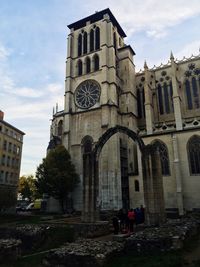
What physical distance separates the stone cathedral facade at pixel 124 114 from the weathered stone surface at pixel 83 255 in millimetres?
19773

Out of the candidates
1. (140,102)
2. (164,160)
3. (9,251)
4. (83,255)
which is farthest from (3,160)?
(83,255)

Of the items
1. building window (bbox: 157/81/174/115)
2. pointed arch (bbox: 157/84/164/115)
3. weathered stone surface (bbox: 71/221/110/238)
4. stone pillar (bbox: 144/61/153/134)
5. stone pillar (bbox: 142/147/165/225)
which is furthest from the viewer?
pointed arch (bbox: 157/84/164/115)

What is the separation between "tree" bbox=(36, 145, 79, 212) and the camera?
101ft

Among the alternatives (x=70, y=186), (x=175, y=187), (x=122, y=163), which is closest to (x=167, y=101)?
(x=122, y=163)

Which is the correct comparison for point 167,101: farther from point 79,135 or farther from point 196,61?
point 79,135

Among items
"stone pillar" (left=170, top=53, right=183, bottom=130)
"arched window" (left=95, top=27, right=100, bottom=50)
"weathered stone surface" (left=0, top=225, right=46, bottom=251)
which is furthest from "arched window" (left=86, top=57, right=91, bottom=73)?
"weathered stone surface" (left=0, top=225, right=46, bottom=251)

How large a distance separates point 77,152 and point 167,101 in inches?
680

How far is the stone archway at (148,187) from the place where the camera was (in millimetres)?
14586

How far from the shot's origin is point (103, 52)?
37.6 m

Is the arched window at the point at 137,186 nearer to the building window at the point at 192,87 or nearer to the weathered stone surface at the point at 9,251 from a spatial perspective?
the building window at the point at 192,87

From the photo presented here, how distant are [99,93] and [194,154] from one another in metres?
17.1

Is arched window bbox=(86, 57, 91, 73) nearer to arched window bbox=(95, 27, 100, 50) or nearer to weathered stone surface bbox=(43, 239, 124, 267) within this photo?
arched window bbox=(95, 27, 100, 50)

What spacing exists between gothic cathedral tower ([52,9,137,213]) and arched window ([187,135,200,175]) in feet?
30.6

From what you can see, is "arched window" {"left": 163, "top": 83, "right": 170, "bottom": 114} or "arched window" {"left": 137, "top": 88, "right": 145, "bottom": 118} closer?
"arched window" {"left": 163, "top": 83, "right": 170, "bottom": 114}
